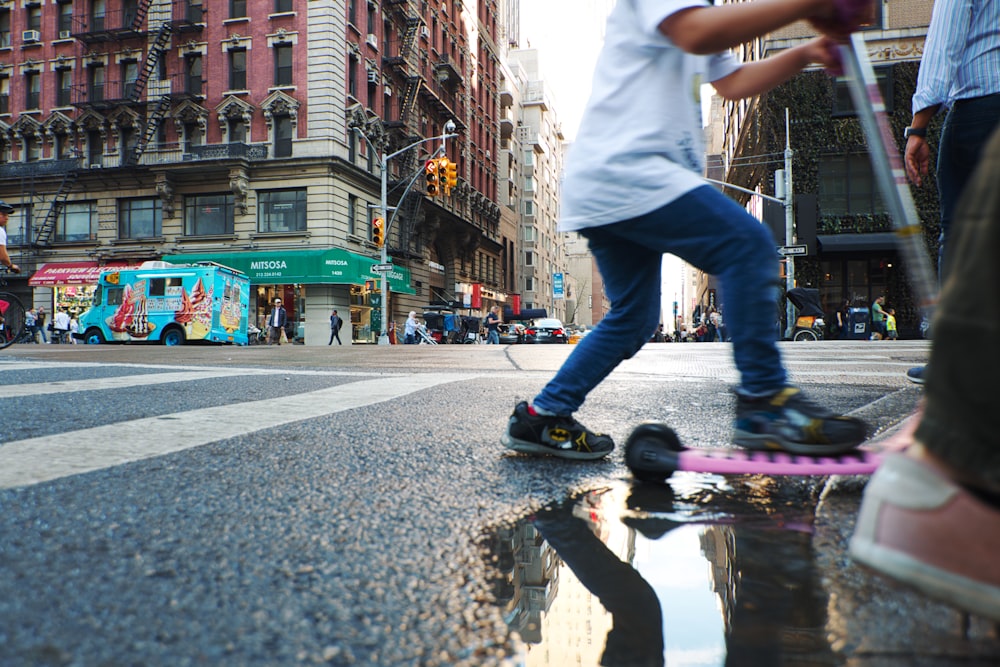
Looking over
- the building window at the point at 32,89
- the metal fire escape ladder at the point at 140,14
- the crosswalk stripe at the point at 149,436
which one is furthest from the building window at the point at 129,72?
the crosswalk stripe at the point at 149,436

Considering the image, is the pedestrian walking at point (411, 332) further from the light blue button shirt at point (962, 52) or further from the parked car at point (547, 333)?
the light blue button shirt at point (962, 52)

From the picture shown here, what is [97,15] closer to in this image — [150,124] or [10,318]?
[150,124]

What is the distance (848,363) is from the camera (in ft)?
22.3

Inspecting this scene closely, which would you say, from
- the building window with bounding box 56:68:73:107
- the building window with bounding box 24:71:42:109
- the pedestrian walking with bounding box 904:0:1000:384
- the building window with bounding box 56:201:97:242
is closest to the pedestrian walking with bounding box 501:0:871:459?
the pedestrian walking with bounding box 904:0:1000:384

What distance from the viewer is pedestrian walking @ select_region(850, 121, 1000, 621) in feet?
2.41

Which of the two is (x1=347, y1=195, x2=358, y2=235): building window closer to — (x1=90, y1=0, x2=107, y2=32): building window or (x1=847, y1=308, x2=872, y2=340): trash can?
(x1=90, y1=0, x2=107, y2=32): building window

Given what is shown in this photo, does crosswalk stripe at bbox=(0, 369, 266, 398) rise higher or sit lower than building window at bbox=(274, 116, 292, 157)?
lower

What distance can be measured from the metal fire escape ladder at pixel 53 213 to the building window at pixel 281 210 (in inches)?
320

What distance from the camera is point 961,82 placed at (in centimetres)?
330

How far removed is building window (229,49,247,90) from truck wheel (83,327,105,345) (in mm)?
10875

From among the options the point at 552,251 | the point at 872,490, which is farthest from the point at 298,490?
the point at 552,251

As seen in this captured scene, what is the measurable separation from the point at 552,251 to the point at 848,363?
2690 inches

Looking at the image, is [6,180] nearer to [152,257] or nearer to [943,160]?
[152,257]

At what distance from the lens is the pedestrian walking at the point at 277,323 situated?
25016 millimetres
